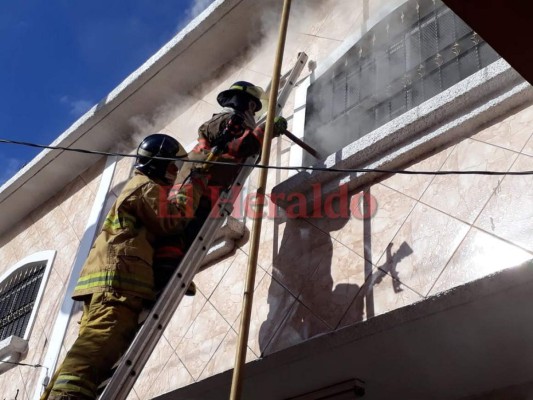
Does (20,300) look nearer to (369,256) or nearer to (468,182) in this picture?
(369,256)

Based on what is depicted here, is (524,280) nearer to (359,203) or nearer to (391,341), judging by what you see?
(391,341)

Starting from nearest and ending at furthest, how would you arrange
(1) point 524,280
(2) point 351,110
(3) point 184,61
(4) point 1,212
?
(1) point 524,280
(2) point 351,110
(3) point 184,61
(4) point 1,212

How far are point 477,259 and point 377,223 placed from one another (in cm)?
82

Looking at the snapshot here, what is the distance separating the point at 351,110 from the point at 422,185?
142cm

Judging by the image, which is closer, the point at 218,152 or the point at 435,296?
the point at 435,296

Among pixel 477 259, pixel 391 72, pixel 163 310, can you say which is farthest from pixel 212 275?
pixel 477 259

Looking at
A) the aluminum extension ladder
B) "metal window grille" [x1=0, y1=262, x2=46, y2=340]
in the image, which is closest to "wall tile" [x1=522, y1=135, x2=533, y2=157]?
the aluminum extension ladder

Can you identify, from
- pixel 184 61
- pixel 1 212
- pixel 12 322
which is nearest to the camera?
pixel 184 61

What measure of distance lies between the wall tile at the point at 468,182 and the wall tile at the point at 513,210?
2.1 inches

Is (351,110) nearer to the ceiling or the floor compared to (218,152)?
nearer to the ceiling

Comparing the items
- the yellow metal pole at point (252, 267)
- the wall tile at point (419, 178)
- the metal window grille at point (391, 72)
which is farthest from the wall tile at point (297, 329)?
the metal window grille at point (391, 72)

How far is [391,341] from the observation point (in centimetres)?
427

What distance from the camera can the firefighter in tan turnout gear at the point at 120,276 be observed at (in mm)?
4004

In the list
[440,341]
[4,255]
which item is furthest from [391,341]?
[4,255]
